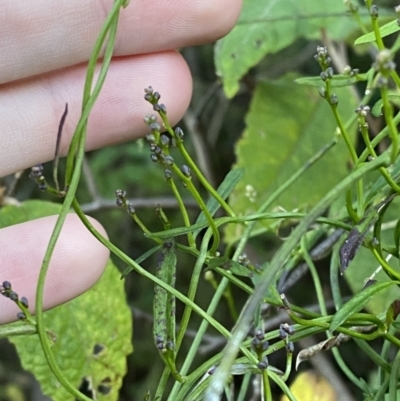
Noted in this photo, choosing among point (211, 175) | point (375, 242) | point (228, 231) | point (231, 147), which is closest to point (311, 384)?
point (228, 231)

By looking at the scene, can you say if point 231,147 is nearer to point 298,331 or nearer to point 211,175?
point 211,175

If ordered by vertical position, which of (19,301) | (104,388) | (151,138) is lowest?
(104,388)

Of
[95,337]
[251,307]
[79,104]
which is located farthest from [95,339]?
[251,307]

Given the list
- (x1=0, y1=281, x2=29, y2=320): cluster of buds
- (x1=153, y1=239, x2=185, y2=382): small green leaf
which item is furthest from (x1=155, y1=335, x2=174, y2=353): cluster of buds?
(x1=0, y1=281, x2=29, y2=320): cluster of buds

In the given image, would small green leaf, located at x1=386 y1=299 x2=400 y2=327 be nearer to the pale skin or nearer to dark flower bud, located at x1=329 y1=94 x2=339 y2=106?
dark flower bud, located at x1=329 y1=94 x2=339 y2=106

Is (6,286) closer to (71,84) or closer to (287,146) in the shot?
(71,84)

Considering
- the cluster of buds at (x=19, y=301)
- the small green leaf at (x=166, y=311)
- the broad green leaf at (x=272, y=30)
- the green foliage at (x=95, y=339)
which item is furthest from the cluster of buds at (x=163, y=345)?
the broad green leaf at (x=272, y=30)

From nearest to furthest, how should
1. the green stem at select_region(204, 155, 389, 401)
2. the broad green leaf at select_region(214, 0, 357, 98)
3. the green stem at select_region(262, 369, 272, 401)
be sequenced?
the green stem at select_region(204, 155, 389, 401) < the green stem at select_region(262, 369, 272, 401) < the broad green leaf at select_region(214, 0, 357, 98)
